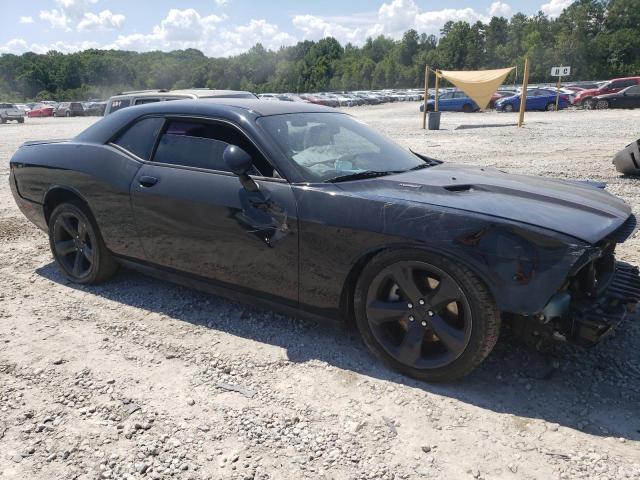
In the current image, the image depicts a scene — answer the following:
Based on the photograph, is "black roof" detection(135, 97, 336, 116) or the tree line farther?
the tree line

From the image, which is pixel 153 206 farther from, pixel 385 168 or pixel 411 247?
pixel 411 247

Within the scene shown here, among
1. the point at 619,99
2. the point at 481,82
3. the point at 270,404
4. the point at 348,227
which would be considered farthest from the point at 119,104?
the point at 619,99

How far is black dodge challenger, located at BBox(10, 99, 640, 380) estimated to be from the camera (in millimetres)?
2496

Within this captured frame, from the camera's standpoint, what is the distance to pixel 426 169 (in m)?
3.58

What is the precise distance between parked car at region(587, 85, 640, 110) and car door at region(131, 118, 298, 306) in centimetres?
2900

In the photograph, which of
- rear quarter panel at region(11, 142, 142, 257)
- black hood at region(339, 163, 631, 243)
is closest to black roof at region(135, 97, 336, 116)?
rear quarter panel at region(11, 142, 142, 257)

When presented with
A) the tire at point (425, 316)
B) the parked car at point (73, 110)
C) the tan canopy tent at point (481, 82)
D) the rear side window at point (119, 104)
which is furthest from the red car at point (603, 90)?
A: the parked car at point (73, 110)

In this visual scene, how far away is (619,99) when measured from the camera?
27.0 m

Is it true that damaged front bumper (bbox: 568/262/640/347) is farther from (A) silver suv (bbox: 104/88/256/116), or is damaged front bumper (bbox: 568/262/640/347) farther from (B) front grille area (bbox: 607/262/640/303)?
(A) silver suv (bbox: 104/88/256/116)

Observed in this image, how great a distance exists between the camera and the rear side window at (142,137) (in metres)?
3.77

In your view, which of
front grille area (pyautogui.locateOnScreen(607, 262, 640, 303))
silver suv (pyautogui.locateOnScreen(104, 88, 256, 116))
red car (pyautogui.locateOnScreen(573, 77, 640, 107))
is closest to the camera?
front grille area (pyautogui.locateOnScreen(607, 262, 640, 303))

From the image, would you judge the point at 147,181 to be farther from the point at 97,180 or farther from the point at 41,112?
the point at 41,112

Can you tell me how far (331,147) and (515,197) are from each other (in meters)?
1.22

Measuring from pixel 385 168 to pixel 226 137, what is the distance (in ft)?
3.48
